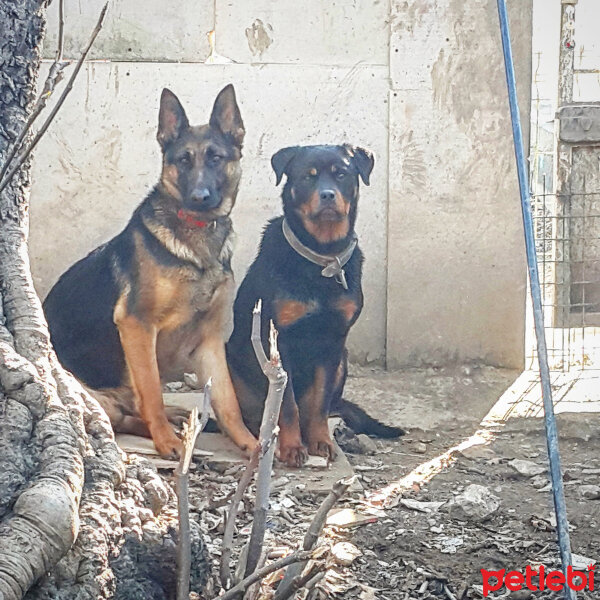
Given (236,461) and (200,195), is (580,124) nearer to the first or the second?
(200,195)

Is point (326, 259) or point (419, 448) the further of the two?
point (419, 448)

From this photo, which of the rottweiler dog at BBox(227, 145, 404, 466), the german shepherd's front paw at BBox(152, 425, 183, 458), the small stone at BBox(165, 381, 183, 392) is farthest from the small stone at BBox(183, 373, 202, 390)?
the german shepherd's front paw at BBox(152, 425, 183, 458)

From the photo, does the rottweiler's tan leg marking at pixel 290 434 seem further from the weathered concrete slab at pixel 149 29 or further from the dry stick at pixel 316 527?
the weathered concrete slab at pixel 149 29

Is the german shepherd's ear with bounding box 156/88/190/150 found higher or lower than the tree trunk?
higher

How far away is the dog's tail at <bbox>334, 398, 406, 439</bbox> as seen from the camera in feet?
17.8

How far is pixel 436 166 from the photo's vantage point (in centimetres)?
636

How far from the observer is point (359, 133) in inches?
247

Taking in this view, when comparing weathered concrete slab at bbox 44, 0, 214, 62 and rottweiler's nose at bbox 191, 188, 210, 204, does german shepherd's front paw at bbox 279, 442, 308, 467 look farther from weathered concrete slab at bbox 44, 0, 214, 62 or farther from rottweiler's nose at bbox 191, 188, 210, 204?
weathered concrete slab at bbox 44, 0, 214, 62

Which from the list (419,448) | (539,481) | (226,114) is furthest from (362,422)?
(226,114)

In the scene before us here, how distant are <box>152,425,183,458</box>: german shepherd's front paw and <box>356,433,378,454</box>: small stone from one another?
1.07m

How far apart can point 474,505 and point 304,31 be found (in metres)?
3.53

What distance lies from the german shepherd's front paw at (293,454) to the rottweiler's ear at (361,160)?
1526 mm

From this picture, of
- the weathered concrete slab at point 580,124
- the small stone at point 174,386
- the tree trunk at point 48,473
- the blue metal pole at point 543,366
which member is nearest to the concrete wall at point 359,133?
the weathered concrete slab at point 580,124

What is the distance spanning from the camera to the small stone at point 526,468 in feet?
15.6
